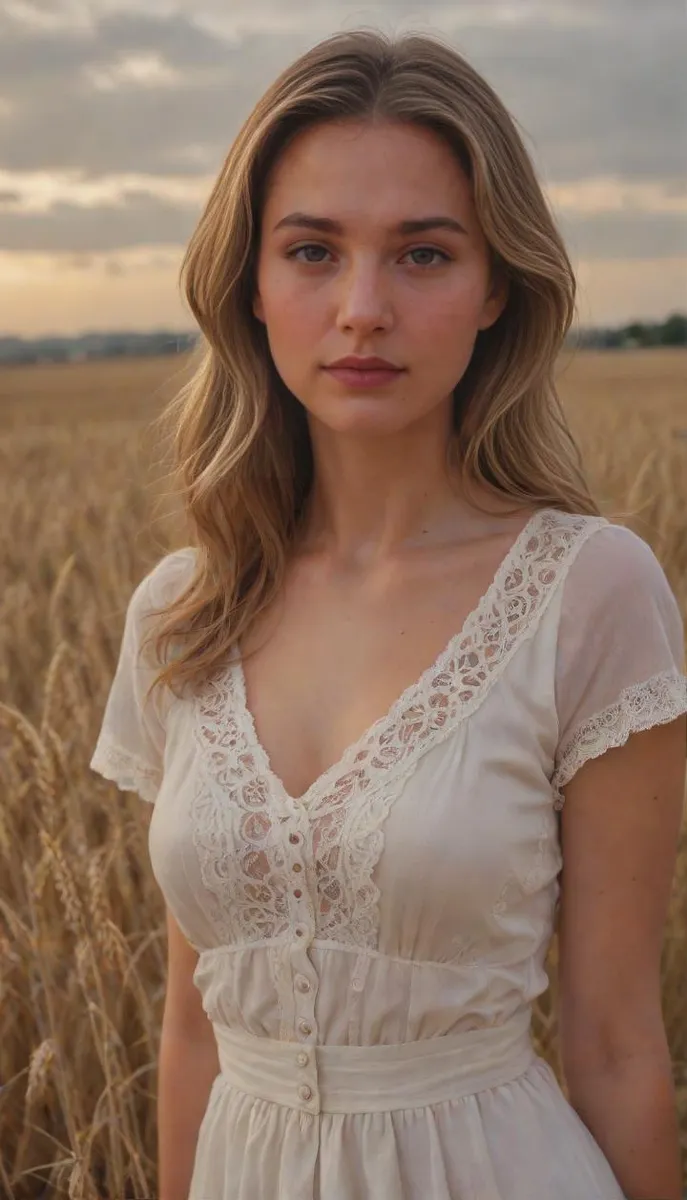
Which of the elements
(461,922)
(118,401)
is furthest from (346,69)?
(118,401)

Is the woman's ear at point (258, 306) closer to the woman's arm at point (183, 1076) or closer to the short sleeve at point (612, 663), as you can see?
the short sleeve at point (612, 663)

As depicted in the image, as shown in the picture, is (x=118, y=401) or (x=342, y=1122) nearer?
(x=342, y=1122)

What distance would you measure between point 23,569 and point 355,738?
3.16m

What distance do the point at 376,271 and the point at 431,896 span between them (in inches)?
21.5

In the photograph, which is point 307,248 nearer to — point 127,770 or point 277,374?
point 277,374

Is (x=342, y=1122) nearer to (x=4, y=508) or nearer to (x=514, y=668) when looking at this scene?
(x=514, y=668)

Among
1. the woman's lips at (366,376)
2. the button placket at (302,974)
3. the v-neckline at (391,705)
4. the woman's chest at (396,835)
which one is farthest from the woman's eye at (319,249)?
the button placket at (302,974)

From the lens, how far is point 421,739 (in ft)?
3.94

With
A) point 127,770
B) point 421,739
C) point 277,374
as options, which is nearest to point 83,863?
point 127,770

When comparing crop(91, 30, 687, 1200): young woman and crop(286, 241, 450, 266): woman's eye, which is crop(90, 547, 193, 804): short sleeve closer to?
crop(91, 30, 687, 1200): young woman

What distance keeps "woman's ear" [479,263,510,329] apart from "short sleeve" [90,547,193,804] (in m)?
0.44

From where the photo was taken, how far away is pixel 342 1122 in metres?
1.21

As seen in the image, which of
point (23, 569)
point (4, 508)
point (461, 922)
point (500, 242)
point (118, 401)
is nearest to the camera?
point (461, 922)

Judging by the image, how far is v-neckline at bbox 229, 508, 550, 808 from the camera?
1202 millimetres
